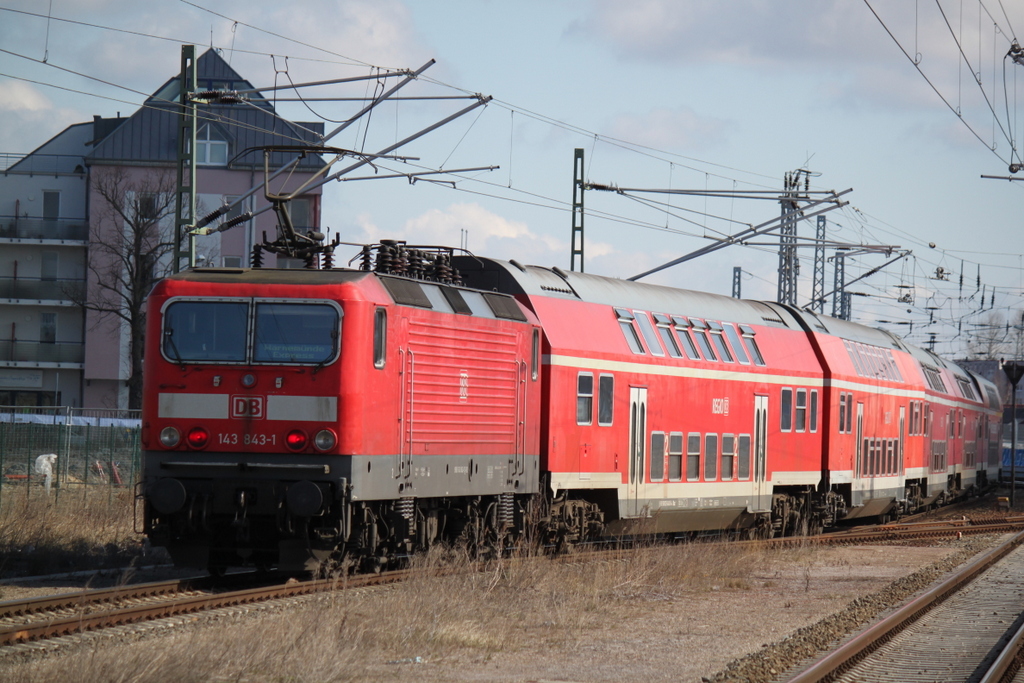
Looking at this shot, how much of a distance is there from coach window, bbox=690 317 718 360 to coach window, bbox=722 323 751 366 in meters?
0.76

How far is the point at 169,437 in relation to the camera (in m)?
13.5

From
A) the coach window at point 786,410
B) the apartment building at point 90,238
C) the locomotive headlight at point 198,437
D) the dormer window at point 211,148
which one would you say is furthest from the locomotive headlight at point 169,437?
the dormer window at point 211,148

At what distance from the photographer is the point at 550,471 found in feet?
57.2

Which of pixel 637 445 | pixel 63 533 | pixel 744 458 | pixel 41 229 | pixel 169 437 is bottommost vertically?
pixel 63 533

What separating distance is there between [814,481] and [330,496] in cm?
1398

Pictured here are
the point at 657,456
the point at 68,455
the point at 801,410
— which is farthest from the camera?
the point at 68,455

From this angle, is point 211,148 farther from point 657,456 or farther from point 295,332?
point 295,332

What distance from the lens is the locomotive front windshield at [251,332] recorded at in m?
13.5

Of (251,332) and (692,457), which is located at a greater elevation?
(251,332)

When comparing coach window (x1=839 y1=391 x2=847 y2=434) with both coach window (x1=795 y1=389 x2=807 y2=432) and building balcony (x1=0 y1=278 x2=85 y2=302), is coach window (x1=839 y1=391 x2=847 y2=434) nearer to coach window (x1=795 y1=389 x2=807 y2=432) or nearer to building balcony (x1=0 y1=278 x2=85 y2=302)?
coach window (x1=795 y1=389 x2=807 y2=432)

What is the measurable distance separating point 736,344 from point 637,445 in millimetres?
3966

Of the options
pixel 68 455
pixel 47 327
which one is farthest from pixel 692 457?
pixel 47 327

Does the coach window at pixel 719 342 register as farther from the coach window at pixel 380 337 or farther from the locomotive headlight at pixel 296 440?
the locomotive headlight at pixel 296 440

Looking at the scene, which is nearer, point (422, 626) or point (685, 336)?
point (422, 626)
